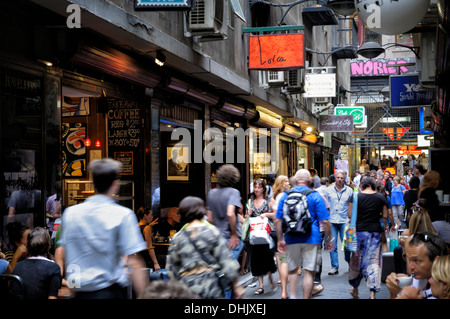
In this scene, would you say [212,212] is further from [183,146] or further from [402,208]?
[402,208]

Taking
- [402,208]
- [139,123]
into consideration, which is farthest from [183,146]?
[402,208]

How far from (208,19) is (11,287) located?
7.28m

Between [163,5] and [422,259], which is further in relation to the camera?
[163,5]

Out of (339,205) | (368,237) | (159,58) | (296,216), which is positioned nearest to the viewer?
(296,216)

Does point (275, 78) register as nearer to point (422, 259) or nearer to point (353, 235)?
point (353, 235)

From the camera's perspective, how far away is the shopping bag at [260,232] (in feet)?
31.8

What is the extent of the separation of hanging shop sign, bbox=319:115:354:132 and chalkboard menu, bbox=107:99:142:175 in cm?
1725

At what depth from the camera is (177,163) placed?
51.8 ft

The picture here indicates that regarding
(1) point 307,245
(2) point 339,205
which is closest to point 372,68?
(2) point 339,205

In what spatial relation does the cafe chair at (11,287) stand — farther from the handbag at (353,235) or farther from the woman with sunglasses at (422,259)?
the handbag at (353,235)

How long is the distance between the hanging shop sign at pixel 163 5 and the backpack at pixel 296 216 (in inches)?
121

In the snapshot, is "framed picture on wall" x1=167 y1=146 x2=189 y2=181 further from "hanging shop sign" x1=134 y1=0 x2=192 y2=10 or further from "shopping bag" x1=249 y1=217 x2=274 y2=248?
"hanging shop sign" x1=134 y1=0 x2=192 y2=10

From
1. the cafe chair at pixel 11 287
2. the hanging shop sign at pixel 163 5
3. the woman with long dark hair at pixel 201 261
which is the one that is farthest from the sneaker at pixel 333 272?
the cafe chair at pixel 11 287

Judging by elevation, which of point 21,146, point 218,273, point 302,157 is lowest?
point 218,273
